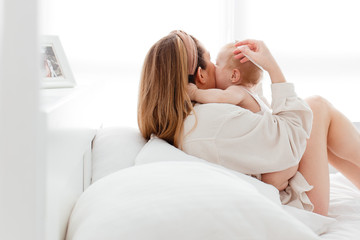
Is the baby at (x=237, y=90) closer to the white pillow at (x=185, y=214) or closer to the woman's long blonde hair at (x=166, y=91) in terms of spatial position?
the woman's long blonde hair at (x=166, y=91)

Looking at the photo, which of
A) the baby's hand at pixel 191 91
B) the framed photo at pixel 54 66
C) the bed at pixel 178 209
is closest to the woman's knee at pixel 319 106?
the baby's hand at pixel 191 91

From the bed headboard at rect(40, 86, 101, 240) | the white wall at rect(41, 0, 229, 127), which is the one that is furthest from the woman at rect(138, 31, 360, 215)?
the white wall at rect(41, 0, 229, 127)

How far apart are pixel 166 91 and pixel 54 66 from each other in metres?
0.38

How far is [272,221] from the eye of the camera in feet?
2.43

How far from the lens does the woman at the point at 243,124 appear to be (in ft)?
5.05

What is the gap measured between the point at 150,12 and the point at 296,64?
3.14 ft

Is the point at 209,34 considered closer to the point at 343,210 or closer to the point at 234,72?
the point at 234,72

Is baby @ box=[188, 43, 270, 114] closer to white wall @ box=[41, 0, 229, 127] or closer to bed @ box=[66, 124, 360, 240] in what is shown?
bed @ box=[66, 124, 360, 240]

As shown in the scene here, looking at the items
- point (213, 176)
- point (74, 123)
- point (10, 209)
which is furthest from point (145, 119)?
point (10, 209)

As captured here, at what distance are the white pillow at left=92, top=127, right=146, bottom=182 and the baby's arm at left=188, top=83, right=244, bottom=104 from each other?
0.25m

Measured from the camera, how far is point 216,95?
168 centimetres

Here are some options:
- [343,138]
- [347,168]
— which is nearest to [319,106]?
[343,138]

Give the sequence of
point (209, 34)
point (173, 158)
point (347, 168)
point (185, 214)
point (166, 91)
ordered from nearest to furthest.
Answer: point (185, 214)
point (173, 158)
point (166, 91)
point (347, 168)
point (209, 34)

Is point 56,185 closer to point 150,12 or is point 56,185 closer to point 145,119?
point 145,119
